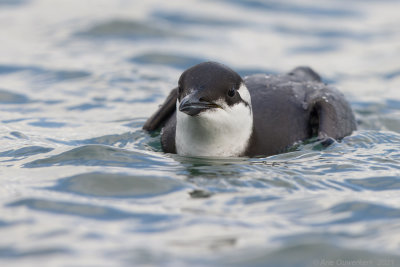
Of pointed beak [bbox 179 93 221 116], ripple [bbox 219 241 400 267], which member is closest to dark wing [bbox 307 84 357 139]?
pointed beak [bbox 179 93 221 116]

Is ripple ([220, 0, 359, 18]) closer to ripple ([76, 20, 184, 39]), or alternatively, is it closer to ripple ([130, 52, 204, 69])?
ripple ([76, 20, 184, 39])

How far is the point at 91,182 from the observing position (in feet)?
26.3

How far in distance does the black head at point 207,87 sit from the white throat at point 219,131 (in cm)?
10

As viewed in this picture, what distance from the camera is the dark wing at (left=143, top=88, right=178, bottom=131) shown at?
10541mm

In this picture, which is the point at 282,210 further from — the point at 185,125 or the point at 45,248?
the point at 45,248

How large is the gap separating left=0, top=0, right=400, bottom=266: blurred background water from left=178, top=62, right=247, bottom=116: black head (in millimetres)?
838

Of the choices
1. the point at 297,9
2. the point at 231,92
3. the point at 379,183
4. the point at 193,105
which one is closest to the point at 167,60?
the point at 297,9

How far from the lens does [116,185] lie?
26.1 feet

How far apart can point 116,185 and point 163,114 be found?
282 cm

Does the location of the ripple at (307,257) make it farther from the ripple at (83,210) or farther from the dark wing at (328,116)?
the dark wing at (328,116)

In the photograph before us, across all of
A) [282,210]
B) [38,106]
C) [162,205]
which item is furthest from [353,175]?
[38,106]

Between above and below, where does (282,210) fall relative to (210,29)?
below

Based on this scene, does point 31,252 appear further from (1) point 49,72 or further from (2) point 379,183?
(1) point 49,72

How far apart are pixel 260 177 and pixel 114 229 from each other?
7.51 ft
